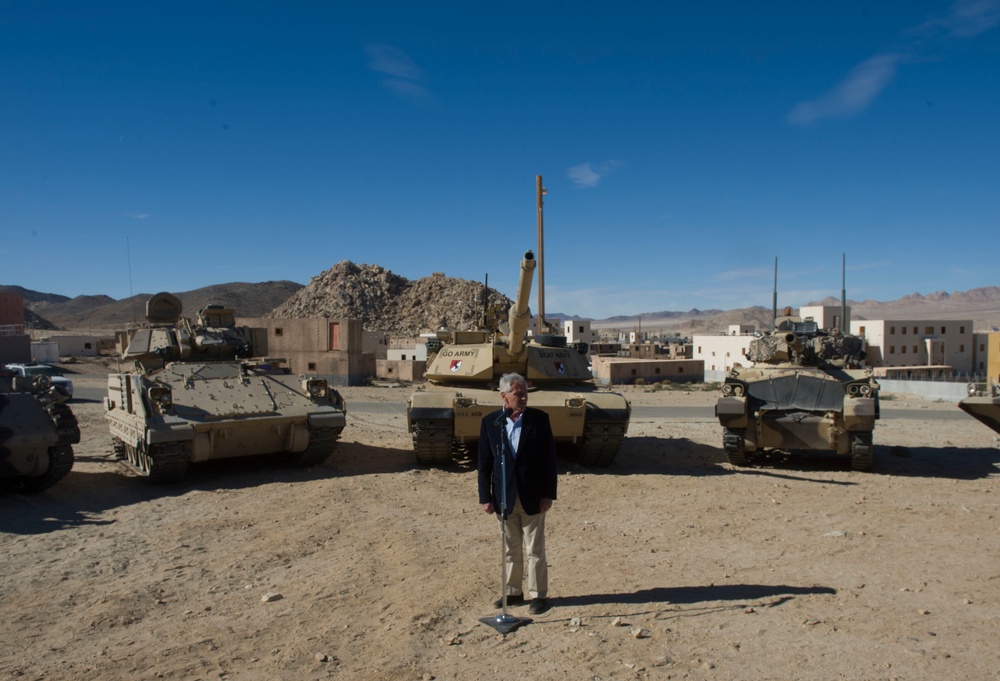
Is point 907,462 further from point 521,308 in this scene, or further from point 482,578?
point 482,578

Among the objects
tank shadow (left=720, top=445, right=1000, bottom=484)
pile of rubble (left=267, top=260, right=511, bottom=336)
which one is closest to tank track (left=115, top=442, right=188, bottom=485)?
tank shadow (left=720, top=445, right=1000, bottom=484)

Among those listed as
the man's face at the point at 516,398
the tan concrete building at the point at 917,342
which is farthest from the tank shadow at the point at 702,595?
the tan concrete building at the point at 917,342

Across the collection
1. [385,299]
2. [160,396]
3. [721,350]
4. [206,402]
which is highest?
[385,299]

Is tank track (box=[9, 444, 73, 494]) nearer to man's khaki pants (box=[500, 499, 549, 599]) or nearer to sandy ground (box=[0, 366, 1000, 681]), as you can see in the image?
sandy ground (box=[0, 366, 1000, 681])

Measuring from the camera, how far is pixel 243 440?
10109 mm

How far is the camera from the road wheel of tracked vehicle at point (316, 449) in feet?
34.5

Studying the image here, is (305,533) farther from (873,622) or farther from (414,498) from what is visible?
(873,622)

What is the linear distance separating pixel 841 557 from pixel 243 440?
7.25 metres

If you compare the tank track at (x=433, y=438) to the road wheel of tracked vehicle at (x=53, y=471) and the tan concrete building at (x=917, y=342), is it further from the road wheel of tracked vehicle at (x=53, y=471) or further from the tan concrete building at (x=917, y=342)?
the tan concrete building at (x=917, y=342)

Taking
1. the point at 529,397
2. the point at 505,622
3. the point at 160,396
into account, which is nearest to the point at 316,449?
the point at 160,396

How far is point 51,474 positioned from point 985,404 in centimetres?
1235

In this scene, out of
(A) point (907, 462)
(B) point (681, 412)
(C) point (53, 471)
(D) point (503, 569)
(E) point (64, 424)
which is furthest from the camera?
(B) point (681, 412)

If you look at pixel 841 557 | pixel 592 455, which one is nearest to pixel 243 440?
pixel 592 455

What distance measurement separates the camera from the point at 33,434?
8.84 metres
